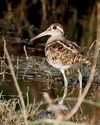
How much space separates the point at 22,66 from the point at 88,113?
2.28 meters

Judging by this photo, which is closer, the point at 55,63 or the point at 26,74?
the point at 55,63

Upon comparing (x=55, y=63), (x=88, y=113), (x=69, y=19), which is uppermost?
(x=69, y=19)

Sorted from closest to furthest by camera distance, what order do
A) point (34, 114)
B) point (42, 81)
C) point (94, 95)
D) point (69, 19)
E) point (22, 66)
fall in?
point (34, 114) → point (94, 95) → point (42, 81) → point (22, 66) → point (69, 19)

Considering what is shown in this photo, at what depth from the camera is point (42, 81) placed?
609 centimetres

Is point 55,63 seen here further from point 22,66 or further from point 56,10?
point 56,10

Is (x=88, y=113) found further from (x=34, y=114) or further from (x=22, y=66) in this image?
(x=22, y=66)

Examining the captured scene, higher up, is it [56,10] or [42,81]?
[56,10]

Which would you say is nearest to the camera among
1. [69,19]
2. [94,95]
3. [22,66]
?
[94,95]

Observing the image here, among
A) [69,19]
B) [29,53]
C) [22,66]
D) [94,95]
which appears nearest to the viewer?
[94,95]

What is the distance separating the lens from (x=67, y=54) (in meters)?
5.55

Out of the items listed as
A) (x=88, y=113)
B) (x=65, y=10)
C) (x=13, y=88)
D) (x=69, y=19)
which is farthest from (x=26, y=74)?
(x=65, y=10)

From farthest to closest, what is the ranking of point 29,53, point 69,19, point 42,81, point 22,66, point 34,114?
point 69,19
point 29,53
point 22,66
point 42,81
point 34,114

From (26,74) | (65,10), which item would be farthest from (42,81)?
(65,10)

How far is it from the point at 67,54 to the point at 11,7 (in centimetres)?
576
